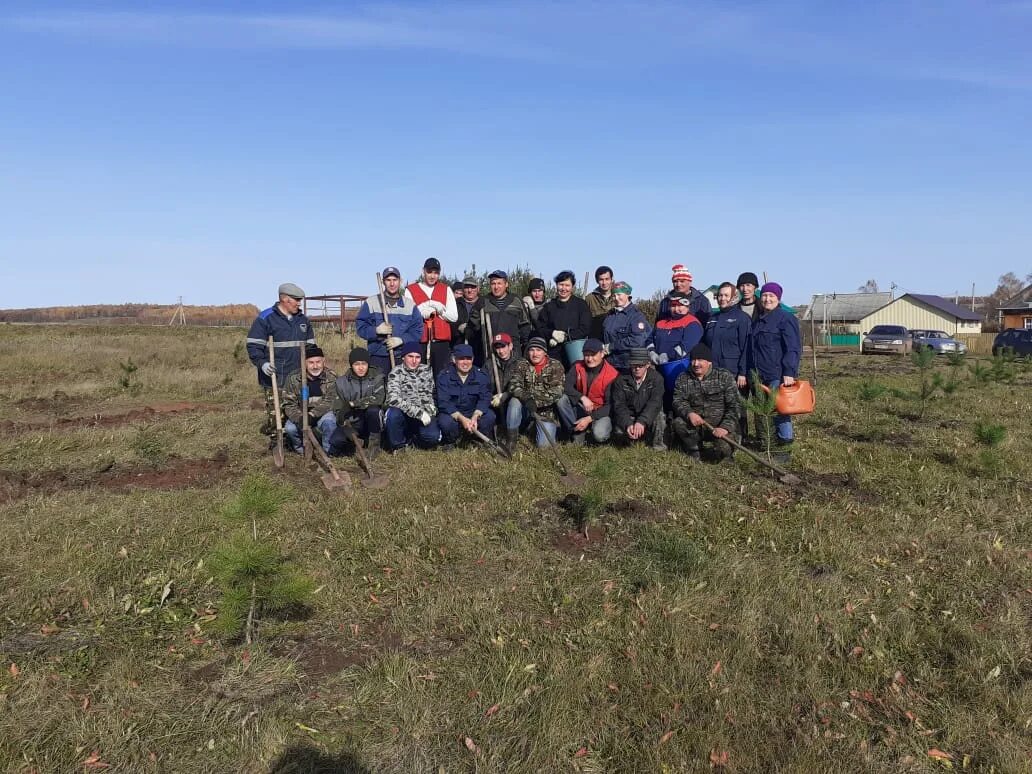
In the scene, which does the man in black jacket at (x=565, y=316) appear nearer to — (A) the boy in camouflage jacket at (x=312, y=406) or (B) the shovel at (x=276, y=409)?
(A) the boy in camouflage jacket at (x=312, y=406)

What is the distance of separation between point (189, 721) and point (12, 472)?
5.95m

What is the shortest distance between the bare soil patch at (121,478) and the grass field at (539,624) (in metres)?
0.05

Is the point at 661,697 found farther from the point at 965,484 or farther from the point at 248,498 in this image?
the point at 965,484

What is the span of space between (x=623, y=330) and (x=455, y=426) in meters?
2.30

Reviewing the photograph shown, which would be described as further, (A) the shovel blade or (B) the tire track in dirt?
(B) the tire track in dirt

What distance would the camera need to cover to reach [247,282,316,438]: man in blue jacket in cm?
859

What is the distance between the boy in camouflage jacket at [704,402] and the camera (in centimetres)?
795

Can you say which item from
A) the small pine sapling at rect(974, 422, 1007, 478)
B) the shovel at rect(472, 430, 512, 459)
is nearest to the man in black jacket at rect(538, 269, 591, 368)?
the shovel at rect(472, 430, 512, 459)

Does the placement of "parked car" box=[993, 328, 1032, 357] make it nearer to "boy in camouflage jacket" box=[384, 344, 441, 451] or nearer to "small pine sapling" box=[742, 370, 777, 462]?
"small pine sapling" box=[742, 370, 777, 462]

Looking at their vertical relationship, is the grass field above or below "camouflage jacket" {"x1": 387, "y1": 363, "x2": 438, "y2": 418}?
below

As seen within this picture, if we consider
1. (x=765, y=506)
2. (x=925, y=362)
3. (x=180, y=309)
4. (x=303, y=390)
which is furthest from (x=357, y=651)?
(x=180, y=309)

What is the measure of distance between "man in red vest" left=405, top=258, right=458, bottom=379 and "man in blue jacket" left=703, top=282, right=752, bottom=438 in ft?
10.6

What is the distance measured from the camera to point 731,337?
335 inches

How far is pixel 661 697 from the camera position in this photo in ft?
11.8
